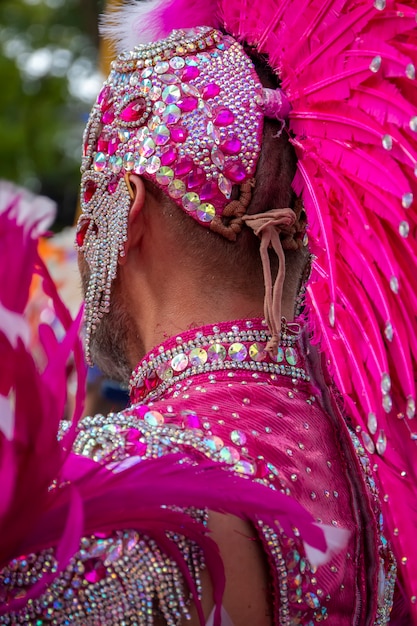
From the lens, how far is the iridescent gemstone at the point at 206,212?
6.35ft

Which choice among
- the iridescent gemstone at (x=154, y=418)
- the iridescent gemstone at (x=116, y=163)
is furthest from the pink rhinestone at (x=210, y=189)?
the iridescent gemstone at (x=154, y=418)

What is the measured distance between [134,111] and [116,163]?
118mm

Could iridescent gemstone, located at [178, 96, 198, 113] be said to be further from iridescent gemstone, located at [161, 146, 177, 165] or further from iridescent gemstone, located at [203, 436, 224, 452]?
iridescent gemstone, located at [203, 436, 224, 452]

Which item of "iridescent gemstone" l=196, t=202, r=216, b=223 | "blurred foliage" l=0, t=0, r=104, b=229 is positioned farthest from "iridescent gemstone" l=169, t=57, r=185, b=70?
"blurred foliage" l=0, t=0, r=104, b=229

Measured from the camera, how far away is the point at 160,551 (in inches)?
56.2

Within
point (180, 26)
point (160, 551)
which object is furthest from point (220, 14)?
point (160, 551)

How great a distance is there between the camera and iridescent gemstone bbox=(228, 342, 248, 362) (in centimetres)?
184

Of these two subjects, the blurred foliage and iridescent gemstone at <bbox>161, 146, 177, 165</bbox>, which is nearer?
iridescent gemstone at <bbox>161, 146, 177, 165</bbox>

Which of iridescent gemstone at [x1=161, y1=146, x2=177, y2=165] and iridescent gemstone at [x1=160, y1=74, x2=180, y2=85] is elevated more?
iridescent gemstone at [x1=160, y1=74, x2=180, y2=85]

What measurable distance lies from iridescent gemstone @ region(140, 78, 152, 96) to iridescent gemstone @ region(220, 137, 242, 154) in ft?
0.70

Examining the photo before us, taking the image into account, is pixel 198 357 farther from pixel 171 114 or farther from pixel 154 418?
pixel 171 114

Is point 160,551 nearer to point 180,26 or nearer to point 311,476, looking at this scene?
point 311,476

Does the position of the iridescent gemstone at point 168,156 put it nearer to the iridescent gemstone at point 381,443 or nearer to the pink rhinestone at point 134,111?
the pink rhinestone at point 134,111

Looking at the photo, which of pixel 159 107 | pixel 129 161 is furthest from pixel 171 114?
pixel 129 161
